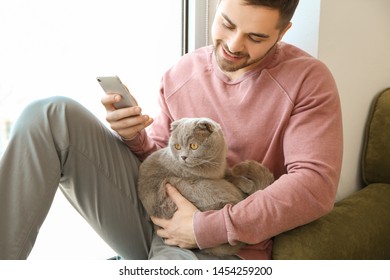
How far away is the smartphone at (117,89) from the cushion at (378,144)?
1105 millimetres

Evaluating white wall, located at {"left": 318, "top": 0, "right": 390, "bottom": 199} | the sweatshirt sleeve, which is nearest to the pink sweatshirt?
the sweatshirt sleeve

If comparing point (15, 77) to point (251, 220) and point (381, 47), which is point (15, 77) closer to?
point (251, 220)

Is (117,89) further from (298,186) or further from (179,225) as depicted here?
(298,186)

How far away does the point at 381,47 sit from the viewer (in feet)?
5.80

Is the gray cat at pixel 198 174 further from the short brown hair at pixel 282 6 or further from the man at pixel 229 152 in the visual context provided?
the short brown hair at pixel 282 6

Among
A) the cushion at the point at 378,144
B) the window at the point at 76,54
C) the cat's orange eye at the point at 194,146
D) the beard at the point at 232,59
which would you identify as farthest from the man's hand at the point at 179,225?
the cushion at the point at 378,144

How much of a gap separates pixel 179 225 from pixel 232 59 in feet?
1.63

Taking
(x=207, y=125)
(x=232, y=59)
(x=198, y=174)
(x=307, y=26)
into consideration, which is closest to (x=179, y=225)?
(x=198, y=174)

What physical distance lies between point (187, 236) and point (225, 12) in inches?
24.3

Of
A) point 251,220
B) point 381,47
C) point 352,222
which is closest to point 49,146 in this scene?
point 251,220

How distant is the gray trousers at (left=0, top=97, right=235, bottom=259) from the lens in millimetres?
918

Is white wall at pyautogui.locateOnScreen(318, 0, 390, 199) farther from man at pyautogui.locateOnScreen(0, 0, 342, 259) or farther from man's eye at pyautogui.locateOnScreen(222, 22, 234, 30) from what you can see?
man's eye at pyautogui.locateOnScreen(222, 22, 234, 30)

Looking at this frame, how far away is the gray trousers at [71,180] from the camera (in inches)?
36.1

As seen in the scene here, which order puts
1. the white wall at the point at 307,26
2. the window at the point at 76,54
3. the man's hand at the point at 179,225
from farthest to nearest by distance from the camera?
the white wall at the point at 307,26
the window at the point at 76,54
the man's hand at the point at 179,225
